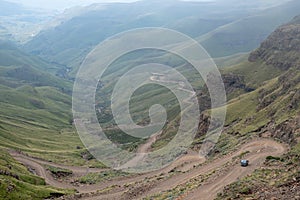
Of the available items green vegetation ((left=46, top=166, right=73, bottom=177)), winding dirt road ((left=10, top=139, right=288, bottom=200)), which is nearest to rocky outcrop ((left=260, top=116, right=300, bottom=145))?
winding dirt road ((left=10, top=139, right=288, bottom=200))

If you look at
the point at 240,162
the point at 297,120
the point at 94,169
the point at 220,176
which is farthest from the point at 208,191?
the point at 94,169

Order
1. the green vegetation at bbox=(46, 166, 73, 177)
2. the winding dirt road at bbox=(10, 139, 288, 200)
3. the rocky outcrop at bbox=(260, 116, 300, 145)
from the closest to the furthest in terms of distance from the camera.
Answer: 1. the winding dirt road at bbox=(10, 139, 288, 200)
2. the rocky outcrop at bbox=(260, 116, 300, 145)
3. the green vegetation at bbox=(46, 166, 73, 177)

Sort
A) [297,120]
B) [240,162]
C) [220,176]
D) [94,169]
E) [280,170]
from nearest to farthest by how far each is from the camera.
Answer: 1. [280,170]
2. [220,176]
3. [240,162]
4. [297,120]
5. [94,169]

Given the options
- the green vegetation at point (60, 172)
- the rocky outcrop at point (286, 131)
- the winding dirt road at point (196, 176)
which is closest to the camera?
the winding dirt road at point (196, 176)

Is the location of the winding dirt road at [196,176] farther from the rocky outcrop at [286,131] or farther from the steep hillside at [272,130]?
the steep hillside at [272,130]

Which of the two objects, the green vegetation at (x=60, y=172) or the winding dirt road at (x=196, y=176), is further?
the green vegetation at (x=60, y=172)

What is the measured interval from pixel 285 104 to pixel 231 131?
823 inches

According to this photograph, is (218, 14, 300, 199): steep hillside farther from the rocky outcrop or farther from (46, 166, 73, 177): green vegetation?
(46, 166, 73, 177): green vegetation

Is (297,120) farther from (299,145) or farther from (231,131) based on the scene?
(231,131)

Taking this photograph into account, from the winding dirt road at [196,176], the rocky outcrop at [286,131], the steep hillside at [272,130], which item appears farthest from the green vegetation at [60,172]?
the rocky outcrop at [286,131]

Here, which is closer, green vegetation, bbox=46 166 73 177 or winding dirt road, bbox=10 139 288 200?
winding dirt road, bbox=10 139 288 200

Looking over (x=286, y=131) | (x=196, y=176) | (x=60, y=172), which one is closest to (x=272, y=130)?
(x=286, y=131)

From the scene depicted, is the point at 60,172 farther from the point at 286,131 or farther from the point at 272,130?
the point at 286,131

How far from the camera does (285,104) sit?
5059 inches
